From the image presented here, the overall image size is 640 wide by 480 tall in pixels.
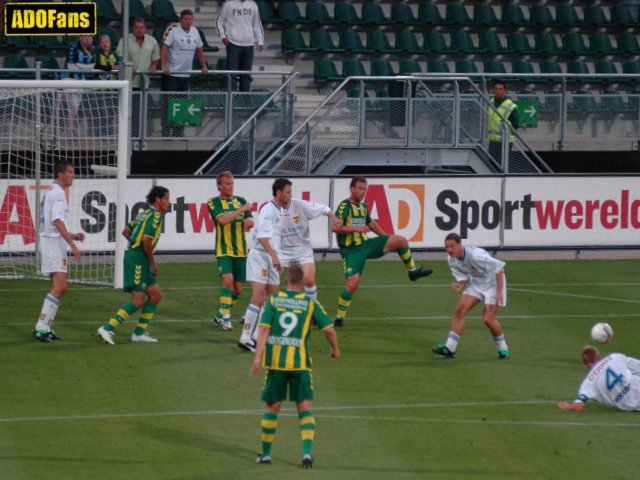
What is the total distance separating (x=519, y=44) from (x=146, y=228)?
1786 cm

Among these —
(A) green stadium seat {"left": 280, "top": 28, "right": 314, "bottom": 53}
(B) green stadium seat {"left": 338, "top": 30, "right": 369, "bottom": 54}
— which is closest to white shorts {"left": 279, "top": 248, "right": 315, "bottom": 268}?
(A) green stadium seat {"left": 280, "top": 28, "right": 314, "bottom": 53}

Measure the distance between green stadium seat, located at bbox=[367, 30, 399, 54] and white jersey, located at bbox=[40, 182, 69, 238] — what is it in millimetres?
15346

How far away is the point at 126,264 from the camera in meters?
16.6

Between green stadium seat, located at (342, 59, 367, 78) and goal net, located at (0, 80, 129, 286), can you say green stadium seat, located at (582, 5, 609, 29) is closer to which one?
green stadium seat, located at (342, 59, 367, 78)

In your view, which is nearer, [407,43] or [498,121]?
[498,121]

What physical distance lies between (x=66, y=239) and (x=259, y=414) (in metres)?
→ 3.96

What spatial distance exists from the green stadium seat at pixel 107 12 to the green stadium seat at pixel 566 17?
11.2 meters

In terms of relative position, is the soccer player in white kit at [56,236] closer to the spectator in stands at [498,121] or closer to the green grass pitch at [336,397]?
the green grass pitch at [336,397]

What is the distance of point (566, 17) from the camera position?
33.6 meters

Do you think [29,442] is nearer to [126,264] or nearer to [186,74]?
[126,264]

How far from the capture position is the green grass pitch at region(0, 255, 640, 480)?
39.9ft

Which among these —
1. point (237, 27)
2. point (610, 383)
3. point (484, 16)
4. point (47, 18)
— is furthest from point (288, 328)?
point (484, 16)

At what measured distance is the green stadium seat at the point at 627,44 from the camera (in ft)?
109

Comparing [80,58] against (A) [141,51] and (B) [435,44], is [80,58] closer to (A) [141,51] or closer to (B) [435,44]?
(A) [141,51]
